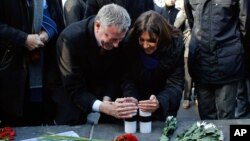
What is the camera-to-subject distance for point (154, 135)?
310 cm

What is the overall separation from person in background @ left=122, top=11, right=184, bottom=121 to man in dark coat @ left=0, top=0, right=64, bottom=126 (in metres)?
0.60

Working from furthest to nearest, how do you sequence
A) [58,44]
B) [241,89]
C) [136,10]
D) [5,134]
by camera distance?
[241,89]
[136,10]
[58,44]
[5,134]

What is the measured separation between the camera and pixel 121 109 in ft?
10.3

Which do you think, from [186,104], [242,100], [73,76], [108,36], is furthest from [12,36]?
[186,104]

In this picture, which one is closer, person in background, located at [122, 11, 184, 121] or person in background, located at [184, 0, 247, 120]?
person in background, located at [122, 11, 184, 121]

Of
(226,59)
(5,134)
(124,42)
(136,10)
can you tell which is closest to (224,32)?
(226,59)

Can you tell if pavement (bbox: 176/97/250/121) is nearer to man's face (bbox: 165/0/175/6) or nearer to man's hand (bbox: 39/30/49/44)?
man's face (bbox: 165/0/175/6)

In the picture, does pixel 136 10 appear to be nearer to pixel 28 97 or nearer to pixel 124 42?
pixel 124 42

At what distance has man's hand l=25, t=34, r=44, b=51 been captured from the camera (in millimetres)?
3393

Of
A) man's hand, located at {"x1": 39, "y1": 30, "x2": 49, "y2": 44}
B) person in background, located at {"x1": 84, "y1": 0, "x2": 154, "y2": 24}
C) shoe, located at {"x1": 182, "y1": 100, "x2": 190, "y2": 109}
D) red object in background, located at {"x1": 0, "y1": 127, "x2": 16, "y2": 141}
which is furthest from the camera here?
shoe, located at {"x1": 182, "y1": 100, "x2": 190, "y2": 109}

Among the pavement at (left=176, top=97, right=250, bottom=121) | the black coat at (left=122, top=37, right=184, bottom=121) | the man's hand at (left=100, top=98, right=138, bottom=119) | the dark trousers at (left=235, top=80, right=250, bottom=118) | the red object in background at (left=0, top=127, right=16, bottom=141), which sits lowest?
the pavement at (left=176, top=97, right=250, bottom=121)

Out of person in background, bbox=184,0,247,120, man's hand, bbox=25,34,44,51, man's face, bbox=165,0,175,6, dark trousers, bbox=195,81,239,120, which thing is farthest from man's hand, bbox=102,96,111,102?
man's face, bbox=165,0,175,6

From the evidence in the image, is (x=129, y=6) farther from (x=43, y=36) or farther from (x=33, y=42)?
(x=33, y=42)

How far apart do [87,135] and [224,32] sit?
1.70 m
